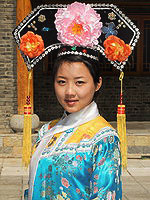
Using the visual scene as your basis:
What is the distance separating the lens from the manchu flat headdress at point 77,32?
6.81 feet

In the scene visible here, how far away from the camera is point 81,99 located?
2.04 metres

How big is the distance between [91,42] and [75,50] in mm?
92

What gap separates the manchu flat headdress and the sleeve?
0.42 metres

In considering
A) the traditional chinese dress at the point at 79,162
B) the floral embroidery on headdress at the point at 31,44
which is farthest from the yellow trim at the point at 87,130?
the floral embroidery on headdress at the point at 31,44

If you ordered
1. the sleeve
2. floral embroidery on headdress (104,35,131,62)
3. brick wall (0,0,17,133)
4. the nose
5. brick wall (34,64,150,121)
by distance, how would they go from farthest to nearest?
1. brick wall (34,64,150,121)
2. brick wall (0,0,17,133)
3. floral embroidery on headdress (104,35,131,62)
4. the nose
5. the sleeve

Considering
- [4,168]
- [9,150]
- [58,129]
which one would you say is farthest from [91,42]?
[9,150]

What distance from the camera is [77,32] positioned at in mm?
2064

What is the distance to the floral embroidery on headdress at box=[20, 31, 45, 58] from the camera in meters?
2.24

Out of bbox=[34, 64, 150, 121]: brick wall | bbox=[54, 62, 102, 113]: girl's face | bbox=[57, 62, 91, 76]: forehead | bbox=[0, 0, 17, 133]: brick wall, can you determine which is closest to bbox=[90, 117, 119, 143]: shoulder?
bbox=[54, 62, 102, 113]: girl's face

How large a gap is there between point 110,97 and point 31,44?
995 cm

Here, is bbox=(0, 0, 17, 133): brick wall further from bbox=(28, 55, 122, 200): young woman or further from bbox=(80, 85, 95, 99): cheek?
bbox=(80, 85, 95, 99): cheek

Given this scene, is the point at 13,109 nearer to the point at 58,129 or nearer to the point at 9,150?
the point at 9,150

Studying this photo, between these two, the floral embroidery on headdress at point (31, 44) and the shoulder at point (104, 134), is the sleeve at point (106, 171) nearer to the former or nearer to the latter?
the shoulder at point (104, 134)

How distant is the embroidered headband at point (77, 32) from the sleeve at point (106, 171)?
413 millimetres
